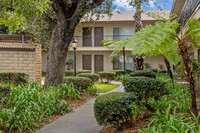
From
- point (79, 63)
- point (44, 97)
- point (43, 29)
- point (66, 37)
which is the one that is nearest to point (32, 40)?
point (43, 29)

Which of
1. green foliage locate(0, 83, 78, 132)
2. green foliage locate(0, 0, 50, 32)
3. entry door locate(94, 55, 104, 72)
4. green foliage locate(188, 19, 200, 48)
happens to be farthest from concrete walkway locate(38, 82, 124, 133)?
entry door locate(94, 55, 104, 72)

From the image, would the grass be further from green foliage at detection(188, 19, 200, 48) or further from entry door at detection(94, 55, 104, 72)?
entry door at detection(94, 55, 104, 72)

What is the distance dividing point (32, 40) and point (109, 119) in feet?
44.6

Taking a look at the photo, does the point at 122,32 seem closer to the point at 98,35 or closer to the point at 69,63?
the point at 98,35

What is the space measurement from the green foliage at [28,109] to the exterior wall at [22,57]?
8.77 meters

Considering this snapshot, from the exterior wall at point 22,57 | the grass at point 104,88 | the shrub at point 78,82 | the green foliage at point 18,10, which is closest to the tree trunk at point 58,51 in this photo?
the shrub at point 78,82

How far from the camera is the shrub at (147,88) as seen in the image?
7.79 m

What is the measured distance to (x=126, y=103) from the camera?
6.48m

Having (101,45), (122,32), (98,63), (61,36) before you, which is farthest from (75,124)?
(122,32)

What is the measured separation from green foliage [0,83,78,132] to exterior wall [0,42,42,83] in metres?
8.77

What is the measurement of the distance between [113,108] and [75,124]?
74.7 inches

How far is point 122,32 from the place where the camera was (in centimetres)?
3391

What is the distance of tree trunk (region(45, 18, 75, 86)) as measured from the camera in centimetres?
1219

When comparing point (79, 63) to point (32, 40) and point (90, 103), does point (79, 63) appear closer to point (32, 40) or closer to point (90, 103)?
point (32, 40)
